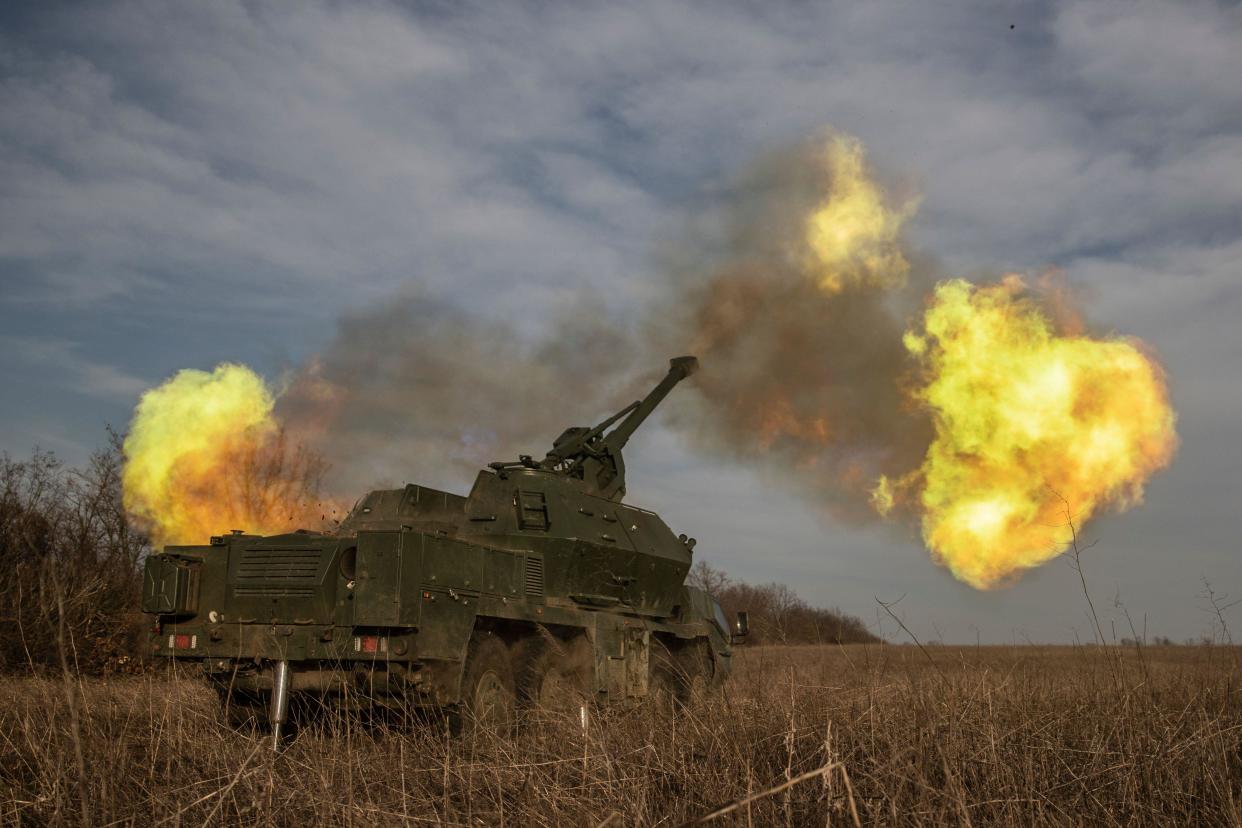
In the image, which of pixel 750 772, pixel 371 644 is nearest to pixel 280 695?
pixel 371 644

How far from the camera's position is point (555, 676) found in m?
10.8

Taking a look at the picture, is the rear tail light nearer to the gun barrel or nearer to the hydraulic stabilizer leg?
the hydraulic stabilizer leg

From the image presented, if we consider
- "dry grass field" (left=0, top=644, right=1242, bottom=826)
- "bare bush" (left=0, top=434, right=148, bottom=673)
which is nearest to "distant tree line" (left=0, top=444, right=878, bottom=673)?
"bare bush" (left=0, top=434, right=148, bottom=673)

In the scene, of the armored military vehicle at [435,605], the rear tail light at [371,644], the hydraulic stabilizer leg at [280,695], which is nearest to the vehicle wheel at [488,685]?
the armored military vehicle at [435,605]

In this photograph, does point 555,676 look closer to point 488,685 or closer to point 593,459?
point 488,685

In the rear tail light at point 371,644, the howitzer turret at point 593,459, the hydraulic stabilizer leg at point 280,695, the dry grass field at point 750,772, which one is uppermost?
the howitzer turret at point 593,459

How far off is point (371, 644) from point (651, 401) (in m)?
7.44

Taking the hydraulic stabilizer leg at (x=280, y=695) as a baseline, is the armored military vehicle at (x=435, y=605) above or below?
above

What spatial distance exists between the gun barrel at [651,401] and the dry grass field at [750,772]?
7.16m

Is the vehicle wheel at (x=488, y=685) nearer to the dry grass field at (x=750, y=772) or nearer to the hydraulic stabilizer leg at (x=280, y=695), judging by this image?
the hydraulic stabilizer leg at (x=280, y=695)

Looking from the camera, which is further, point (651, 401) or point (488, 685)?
point (651, 401)

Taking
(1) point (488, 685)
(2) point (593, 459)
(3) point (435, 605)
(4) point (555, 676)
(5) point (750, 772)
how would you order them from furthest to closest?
(2) point (593, 459) → (4) point (555, 676) → (1) point (488, 685) → (3) point (435, 605) → (5) point (750, 772)

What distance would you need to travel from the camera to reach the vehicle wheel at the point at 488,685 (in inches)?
372

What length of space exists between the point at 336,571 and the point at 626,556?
4.09m
